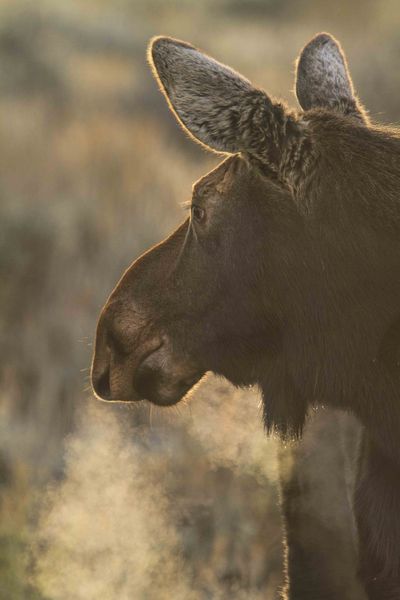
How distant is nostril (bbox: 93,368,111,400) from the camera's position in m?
4.95

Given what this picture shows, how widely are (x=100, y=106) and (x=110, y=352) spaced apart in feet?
57.0

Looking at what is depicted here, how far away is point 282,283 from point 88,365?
5923 millimetres

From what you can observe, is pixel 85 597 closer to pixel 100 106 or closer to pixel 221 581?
pixel 221 581

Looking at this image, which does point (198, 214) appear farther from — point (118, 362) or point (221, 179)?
point (118, 362)

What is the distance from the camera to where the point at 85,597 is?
610 centimetres

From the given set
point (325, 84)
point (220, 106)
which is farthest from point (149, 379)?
point (325, 84)

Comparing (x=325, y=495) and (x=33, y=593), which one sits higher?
(x=325, y=495)

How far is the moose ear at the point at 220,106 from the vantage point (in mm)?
4289

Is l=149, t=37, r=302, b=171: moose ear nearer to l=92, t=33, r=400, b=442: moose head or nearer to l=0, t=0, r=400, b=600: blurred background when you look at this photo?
l=92, t=33, r=400, b=442: moose head

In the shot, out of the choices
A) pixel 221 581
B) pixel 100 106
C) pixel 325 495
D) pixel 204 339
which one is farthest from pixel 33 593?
pixel 100 106

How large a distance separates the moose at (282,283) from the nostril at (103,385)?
0.05 metres

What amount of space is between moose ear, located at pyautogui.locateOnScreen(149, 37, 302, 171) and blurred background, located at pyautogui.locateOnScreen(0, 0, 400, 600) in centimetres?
118

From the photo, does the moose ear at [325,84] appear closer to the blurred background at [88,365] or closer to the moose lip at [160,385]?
the blurred background at [88,365]

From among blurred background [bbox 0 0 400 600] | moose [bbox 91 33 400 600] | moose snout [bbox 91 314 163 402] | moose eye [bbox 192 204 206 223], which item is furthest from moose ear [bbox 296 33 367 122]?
A: moose snout [bbox 91 314 163 402]
